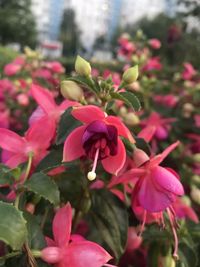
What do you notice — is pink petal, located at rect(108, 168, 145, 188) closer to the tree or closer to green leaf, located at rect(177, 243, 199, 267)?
green leaf, located at rect(177, 243, 199, 267)

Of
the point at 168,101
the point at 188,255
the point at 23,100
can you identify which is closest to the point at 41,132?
the point at 188,255

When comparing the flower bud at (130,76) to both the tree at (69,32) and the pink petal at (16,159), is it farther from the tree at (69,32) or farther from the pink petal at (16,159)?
the tree at (69,32)

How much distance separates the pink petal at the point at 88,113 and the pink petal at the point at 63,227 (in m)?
0.09

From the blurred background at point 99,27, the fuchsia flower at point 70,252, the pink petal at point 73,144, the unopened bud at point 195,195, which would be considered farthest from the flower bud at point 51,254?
the blurred background at point 99,27

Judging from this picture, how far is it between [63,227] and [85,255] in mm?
44

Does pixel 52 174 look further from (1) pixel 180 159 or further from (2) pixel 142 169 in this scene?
(1) pixel 180 159

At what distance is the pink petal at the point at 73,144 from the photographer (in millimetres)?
517

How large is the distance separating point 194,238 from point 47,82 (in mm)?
944

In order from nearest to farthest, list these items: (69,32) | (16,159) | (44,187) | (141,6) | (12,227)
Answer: (12,227)
(44,187)
(16,159)
(69,32)
(141,6)

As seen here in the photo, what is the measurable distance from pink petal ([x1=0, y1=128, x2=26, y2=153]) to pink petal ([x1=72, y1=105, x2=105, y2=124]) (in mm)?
113

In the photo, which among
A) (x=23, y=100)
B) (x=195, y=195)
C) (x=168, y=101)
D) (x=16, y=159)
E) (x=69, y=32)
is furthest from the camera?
(x=69, y=32)

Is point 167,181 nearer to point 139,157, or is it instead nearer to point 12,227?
point 139,157

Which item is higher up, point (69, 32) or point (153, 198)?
point (153, 198)

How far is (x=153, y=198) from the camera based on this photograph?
0.51m
